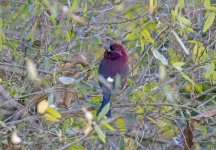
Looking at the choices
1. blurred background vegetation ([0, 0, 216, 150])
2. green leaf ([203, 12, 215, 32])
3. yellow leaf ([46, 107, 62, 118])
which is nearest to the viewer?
yellow leaf ([46, 107, 62, 118])

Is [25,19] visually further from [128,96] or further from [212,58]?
[212,58]

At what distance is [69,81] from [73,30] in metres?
0.83

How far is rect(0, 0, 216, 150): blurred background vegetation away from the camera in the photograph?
304 centimetres

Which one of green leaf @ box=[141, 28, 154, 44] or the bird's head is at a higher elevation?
green leaf @ box=[141, 28, 154, 44]

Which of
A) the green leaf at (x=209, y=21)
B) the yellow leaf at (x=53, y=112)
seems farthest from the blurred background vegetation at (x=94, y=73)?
the yellow leaf at (x=53, y=112)

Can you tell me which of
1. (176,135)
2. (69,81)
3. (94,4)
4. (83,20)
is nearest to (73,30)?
(83,20)

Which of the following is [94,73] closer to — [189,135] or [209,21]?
[189,135]

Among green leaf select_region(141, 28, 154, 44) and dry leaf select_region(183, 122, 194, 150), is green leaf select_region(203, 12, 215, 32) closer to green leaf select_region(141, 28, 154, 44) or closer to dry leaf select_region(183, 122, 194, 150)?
green leaf select_region(141, 28, 154, 44)

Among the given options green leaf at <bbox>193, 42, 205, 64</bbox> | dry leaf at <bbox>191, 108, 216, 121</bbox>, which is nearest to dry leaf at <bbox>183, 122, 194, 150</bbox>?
dry leaf at <bbox>191, 108, 216, 121</bbox>

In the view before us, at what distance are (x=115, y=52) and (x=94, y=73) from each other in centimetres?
17

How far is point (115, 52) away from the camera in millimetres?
3404

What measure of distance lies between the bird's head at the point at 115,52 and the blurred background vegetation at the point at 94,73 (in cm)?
9

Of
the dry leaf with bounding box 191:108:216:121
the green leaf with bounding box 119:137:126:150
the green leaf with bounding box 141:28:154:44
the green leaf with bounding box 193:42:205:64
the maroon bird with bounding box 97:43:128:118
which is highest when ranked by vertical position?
the green leaf with bounding box 141:28:154:44

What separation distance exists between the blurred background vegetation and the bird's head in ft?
0.28
